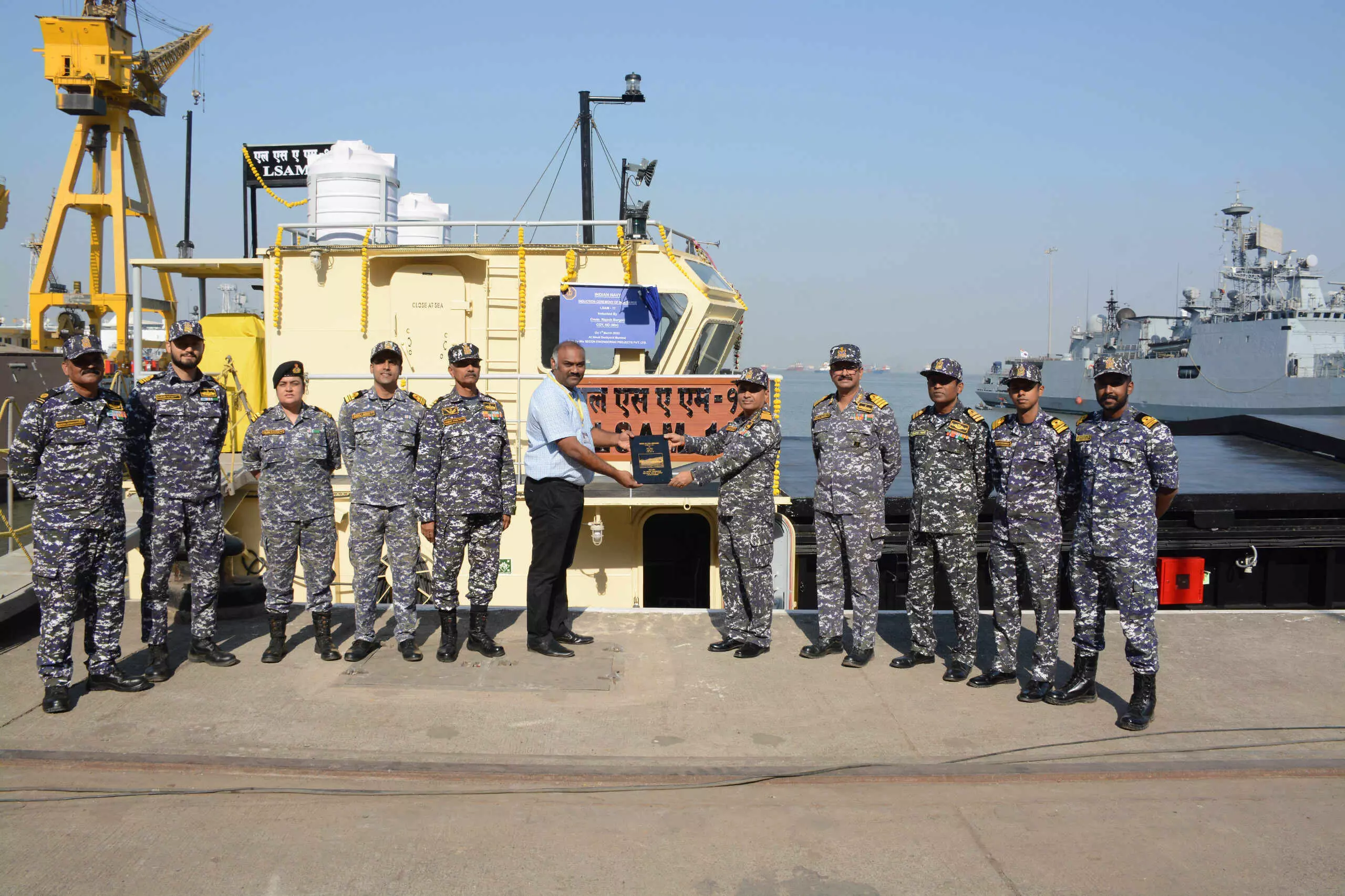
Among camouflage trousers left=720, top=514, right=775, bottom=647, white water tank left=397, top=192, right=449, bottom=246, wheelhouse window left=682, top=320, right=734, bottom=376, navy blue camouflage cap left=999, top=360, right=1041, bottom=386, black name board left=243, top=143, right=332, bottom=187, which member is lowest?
camouflage trousers left=720, top=514, right=775, bottom=647

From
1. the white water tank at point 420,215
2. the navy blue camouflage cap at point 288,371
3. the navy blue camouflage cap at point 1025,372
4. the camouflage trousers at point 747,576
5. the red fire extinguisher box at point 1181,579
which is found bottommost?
the red fire extinguisher box at point 1181,579

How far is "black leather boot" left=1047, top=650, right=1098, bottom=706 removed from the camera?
15.7 feet

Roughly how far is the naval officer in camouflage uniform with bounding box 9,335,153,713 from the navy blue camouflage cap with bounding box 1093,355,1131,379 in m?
5.05

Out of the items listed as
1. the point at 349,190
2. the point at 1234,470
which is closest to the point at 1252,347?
the point at 1234,470

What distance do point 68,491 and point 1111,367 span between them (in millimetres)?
5279

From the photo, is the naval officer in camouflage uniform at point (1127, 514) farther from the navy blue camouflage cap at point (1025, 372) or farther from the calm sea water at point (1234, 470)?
the calm sea water at point (1234, 470)

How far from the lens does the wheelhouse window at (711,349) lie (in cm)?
931

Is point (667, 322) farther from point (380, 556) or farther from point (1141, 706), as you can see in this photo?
point (1141, 706)

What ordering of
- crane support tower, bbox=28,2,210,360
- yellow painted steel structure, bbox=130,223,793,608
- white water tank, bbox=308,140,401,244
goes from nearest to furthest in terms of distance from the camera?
yellow painted steel structure, bbox=130,223,793,608
white water tank, bbox=308,140,401,244
crane support tower, bbox=28,2,210,360

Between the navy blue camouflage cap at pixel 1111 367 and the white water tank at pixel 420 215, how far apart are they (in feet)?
25.2

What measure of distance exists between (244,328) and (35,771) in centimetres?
734

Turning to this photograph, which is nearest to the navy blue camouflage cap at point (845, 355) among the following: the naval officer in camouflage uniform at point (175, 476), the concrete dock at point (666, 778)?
the concrete dock at point (666, 778)

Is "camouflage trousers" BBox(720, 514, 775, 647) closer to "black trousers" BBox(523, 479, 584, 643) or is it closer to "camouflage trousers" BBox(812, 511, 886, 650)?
"camouflage trousers" BBox(812, 511, 886, 650)

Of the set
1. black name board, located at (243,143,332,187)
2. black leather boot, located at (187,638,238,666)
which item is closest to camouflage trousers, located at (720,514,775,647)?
black leather boot, located at (187,638,238,666)
